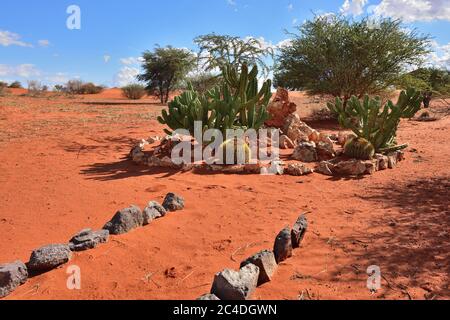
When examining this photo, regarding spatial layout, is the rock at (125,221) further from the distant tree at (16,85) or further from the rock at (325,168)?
the distant tree at (16,85)

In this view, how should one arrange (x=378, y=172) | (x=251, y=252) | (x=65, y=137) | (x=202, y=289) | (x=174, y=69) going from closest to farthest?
(x=202, y=289), (x=251, y=252), (x=378, y=172), (x=65, y=137), (x=174, y=69)

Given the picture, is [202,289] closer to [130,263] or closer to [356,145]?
[130,263]

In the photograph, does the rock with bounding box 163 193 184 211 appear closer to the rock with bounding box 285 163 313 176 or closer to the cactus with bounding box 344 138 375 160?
the rock with bounding box 285 163 313 176

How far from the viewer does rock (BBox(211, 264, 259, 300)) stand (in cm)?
255

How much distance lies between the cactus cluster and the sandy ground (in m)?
1.25

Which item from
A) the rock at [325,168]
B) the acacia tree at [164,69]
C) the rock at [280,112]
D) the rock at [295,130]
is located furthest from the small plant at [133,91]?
the rock at [325,168]

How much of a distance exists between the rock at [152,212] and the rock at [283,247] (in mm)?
1495

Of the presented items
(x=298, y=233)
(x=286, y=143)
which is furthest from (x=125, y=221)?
(x=286, y=143)

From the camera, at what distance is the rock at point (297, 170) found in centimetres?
623

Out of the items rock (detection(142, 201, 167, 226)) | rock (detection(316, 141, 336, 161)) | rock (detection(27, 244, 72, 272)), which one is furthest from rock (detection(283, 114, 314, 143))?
rock (detection(27, 244, 72, 272))

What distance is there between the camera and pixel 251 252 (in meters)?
3.44

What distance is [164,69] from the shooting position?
27438mm
